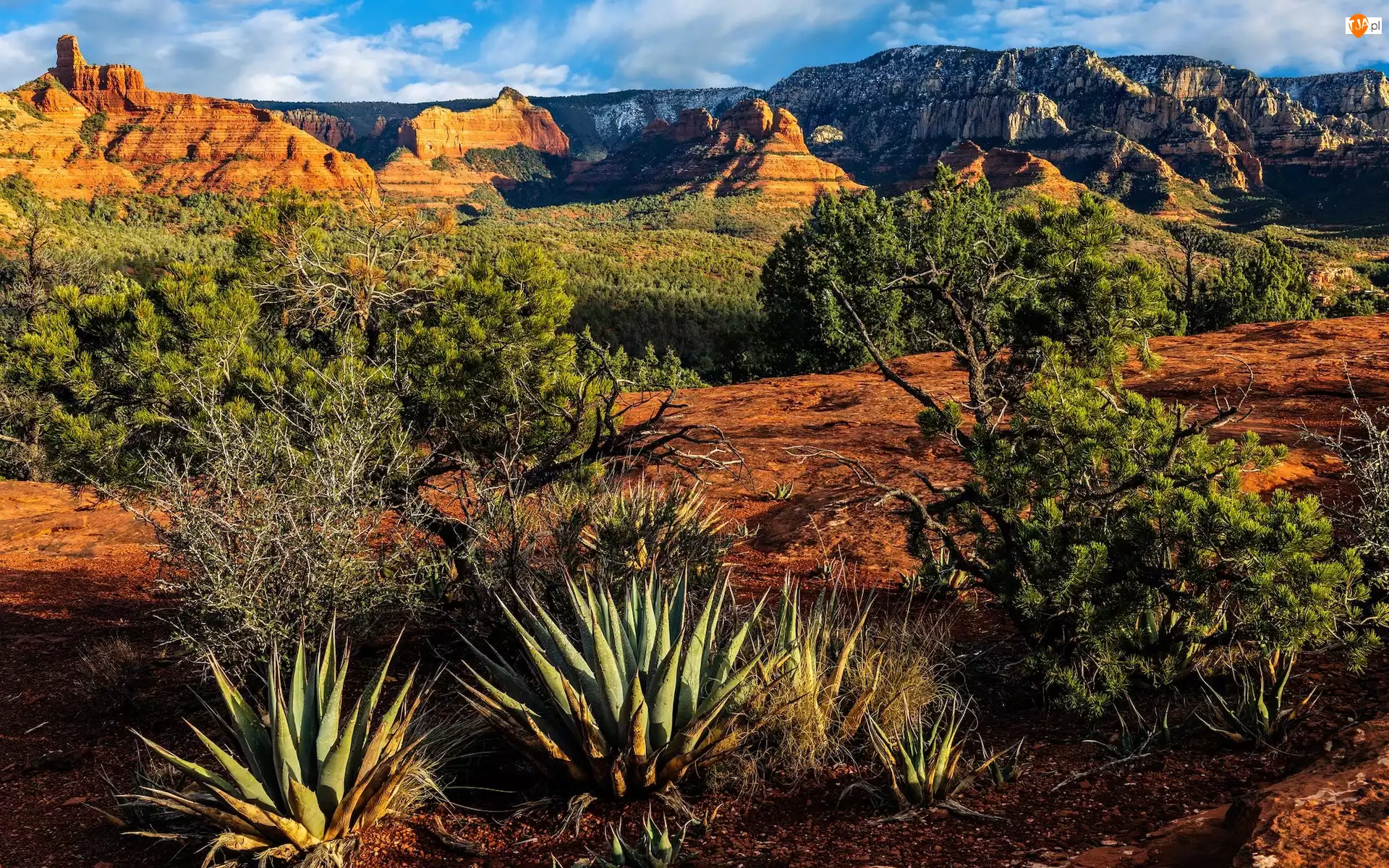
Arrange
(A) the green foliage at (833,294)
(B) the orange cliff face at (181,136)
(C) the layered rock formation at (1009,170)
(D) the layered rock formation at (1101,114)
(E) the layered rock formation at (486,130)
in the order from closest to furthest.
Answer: (A) the green foliage at (833,294) < (B) the orange cliff face at (181,136) < (C) the layered rock formation at (1009,170) < (D) the layered rock formation at (1101,114) < (E) the layered rock formation at (486,130)

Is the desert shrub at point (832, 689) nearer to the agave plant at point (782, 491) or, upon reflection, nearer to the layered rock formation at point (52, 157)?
the agave plant at point (782, 491)

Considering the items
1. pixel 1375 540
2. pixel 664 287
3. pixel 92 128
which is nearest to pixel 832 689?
pixel 1375 540

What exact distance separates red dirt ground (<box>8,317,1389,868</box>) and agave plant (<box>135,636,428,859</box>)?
0.61 ft

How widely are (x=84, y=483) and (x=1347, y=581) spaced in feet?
29.5

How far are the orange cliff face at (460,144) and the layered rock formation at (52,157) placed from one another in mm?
60867

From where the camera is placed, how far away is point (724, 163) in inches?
5340

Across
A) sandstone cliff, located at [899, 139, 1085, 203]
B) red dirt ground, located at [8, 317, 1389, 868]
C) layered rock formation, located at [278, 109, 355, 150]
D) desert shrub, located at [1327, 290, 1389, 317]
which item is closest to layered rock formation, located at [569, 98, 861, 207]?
sandstone cliff, located at [899, 139, 1085, 203]

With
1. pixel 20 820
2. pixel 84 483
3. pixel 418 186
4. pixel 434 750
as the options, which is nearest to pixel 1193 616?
pixel 434 750

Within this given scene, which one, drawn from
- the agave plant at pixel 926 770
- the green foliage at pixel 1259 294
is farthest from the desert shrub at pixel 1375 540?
the green foliage at pixel 1259 294

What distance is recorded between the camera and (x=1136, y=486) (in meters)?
4.14

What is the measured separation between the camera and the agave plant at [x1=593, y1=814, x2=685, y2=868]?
2729mm

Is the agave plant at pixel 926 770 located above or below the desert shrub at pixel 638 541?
below

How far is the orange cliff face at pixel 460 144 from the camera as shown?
15288 cm

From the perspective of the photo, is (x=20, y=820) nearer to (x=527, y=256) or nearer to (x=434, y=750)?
(x=434, y=750)
